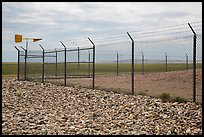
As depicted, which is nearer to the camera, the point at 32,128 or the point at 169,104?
the point at 32,128

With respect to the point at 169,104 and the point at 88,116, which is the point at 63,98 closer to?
the point at 88,116

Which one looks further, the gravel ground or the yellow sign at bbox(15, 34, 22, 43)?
the yellow sign at bbox(15, 34, 22, 43)

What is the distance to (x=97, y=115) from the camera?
28.5 ft

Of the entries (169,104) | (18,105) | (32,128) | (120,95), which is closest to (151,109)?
(169,104)

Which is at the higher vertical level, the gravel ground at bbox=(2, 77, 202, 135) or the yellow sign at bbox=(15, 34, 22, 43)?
the yellow sign at bbox=(15, 34, 22, 43)

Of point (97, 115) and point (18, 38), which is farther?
point (18, 38)

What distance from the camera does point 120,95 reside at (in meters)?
11.4

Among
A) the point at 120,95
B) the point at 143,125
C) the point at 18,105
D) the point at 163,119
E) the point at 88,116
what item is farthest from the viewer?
the point at 120,95

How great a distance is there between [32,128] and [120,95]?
4.86 meters

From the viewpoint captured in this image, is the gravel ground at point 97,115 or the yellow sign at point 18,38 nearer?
the gravel ground at point 97,115

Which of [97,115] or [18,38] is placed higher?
[18,38]

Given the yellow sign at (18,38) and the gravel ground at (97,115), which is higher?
the yellow sign at (18,38)

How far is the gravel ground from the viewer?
6.91 metres

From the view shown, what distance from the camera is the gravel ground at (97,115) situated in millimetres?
6906
